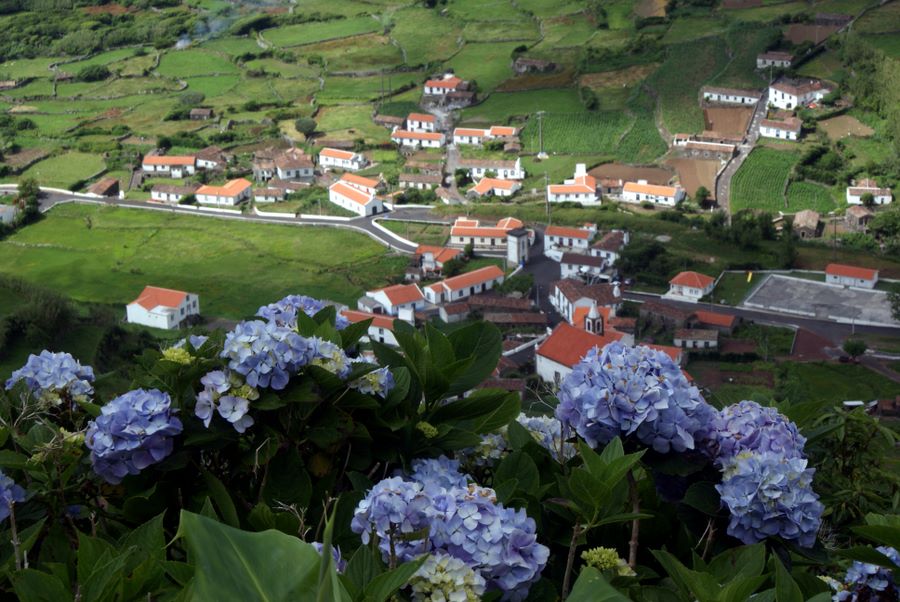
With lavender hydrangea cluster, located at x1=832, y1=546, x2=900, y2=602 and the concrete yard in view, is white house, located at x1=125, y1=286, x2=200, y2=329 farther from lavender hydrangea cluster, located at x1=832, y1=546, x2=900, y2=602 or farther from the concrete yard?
lavender hydrangea cluster, located at x1=832, y1=546, x2=900, y2=602

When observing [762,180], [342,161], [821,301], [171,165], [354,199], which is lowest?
[171,165]

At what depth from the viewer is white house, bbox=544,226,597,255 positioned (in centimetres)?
2036

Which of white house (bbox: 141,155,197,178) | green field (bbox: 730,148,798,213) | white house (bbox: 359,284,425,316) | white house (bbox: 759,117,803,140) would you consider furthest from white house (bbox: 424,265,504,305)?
white house (bbox: 141,155,197,178)

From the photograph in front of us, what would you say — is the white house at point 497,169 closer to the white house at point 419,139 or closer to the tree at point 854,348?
the white house at point 419,139

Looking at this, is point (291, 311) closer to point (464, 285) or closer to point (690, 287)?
point (690, 287)

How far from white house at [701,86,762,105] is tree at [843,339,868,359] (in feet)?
42.3

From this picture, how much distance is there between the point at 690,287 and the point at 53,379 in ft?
54.9

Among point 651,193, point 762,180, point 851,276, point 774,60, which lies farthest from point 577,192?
point 774,60

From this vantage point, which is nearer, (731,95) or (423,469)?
(423,469)

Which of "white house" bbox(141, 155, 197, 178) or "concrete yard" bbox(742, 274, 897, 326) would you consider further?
"white house" bbox(141, 155, 197, 178)

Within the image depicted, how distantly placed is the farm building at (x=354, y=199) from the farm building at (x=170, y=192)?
3.23m

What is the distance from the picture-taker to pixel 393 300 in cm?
1812

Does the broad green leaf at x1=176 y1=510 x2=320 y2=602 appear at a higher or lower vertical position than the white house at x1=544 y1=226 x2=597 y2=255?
higher

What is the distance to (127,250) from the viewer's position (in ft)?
72.4
